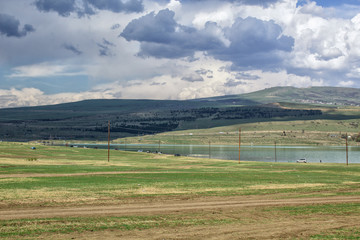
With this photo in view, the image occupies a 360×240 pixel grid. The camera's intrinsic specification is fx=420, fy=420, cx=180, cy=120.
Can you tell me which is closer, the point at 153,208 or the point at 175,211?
the point at 175,211

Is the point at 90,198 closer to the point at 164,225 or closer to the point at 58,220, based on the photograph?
the point at 58,220

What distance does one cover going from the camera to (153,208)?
32.5 m

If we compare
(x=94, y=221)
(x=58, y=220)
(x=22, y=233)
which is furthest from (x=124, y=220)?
(x=22, y=233)

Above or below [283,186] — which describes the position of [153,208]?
above

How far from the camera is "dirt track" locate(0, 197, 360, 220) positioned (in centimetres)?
2944

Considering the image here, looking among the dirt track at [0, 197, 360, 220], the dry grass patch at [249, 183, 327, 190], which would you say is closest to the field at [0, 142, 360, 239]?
the dirt track at [0, 197, 360, 220]

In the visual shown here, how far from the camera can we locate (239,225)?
26.5 meters

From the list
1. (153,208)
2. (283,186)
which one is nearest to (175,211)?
(153,208)

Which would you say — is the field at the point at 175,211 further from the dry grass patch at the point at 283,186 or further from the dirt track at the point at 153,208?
the dry grass patch at the point at 283,186

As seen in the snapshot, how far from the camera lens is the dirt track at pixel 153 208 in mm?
29438

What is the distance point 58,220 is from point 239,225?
11.5 metres

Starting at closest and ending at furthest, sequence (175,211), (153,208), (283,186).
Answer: (175,211)
(153,208)
(283,186)

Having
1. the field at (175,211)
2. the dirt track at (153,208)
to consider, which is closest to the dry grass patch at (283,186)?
the field at (175,211)

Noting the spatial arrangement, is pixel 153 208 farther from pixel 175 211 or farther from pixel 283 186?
pixel 283 186
